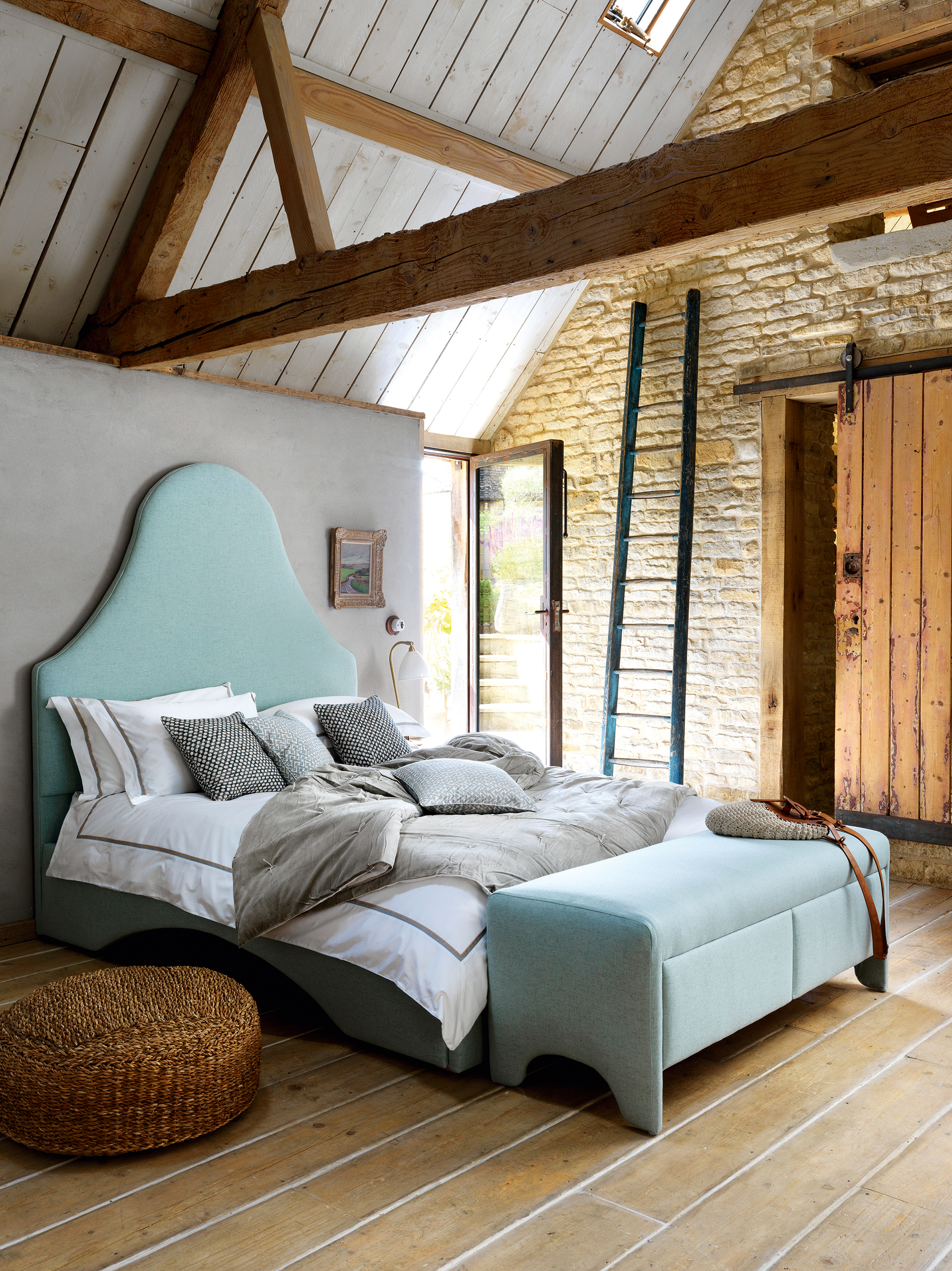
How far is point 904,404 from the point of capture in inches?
195

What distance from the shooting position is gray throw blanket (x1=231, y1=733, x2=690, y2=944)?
3.05 m

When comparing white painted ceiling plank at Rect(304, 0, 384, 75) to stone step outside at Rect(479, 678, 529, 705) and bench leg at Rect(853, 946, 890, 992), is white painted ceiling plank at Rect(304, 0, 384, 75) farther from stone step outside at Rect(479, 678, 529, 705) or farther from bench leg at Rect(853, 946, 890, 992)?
bench leg at Rect(853, 946, 890, 992)

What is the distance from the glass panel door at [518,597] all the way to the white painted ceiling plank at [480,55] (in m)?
1.85

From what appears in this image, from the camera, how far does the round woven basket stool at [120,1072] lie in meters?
2.47

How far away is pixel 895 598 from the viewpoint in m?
5.02

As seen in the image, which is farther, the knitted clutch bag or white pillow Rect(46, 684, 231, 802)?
white pillow Rect(46, 684, 231, 802)

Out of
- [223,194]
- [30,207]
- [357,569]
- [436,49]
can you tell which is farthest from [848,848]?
[30,207]

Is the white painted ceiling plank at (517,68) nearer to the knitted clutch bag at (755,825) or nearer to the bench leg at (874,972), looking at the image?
the knitted clutch bag at (755,825)

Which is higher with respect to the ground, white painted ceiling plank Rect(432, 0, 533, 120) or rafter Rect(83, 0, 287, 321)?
white painted ceiling plank Rect(432, 0, 533, 120)

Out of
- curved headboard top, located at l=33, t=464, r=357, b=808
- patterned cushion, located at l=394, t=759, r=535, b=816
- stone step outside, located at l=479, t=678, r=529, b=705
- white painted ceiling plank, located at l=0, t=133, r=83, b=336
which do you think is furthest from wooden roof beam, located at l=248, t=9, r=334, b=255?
stone step outside, located at l=479, t=678, r=529, b=705

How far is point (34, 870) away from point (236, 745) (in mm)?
978

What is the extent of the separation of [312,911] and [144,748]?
4.31ft

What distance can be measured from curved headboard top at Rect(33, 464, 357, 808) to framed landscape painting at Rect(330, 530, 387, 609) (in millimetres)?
256

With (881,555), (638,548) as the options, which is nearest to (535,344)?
(638,548)
